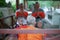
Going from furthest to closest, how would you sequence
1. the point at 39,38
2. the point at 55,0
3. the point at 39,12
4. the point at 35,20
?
1. the point at 55,0
2. the point at 39,12
3. the point at 35,20
4. the point at 39,38

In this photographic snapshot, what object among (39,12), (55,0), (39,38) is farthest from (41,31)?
(55,0)

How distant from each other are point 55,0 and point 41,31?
199cm

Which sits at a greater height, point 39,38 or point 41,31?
point 41,31

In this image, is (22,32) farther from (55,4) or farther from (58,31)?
(55,4)

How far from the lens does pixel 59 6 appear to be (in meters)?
3.33

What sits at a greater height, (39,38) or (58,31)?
(58,31)

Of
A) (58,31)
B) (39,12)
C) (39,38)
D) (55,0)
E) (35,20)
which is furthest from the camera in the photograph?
(55,0)

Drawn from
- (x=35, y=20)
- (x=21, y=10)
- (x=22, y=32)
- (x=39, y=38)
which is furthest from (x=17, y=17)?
(x=22, y=32)

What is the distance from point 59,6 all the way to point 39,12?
0.98 metres

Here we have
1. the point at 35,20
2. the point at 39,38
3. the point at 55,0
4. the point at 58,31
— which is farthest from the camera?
the point at 55,0

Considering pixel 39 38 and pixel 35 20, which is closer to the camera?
pixel 39 38

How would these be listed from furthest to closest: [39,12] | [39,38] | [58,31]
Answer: [39,12]
[39,38]
[58,31]

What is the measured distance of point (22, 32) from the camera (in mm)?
1463

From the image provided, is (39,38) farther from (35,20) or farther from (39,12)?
(39,12)
